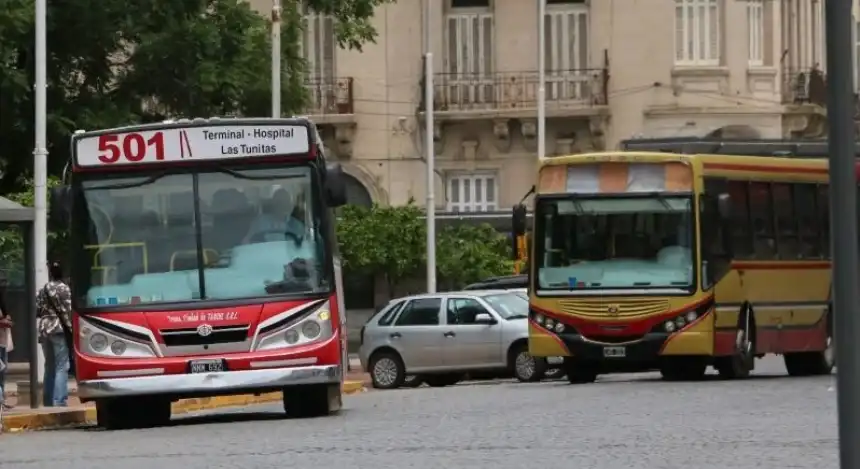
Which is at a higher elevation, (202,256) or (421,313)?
(202,256)

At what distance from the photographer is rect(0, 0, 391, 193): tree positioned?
1247 inches

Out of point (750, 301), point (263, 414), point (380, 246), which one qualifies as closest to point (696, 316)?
point (750, 301)

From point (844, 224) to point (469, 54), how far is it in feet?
143

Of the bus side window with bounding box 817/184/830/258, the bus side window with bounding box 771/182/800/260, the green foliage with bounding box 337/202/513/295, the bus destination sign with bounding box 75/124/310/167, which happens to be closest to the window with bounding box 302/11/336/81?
the green foliage with bounding box 337/202/513/295

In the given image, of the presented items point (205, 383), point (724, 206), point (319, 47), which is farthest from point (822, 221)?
point (319, 47)

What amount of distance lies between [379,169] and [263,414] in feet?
88.9

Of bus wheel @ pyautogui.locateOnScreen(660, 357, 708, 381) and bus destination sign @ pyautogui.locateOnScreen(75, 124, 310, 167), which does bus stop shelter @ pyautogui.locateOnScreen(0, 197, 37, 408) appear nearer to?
bus destination sign @ pyautogui.locateOnScreen(75, 124, 310, 167)

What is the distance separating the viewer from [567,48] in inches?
1906

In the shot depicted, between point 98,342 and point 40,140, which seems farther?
point 40,140

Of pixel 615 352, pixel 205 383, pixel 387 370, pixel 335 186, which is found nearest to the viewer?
pixel 205 383

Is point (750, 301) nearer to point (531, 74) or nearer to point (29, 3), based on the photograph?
point (29, 3)

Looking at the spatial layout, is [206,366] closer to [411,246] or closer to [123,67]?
[123,67]

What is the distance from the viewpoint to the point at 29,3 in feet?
104

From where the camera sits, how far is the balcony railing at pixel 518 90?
158ft
